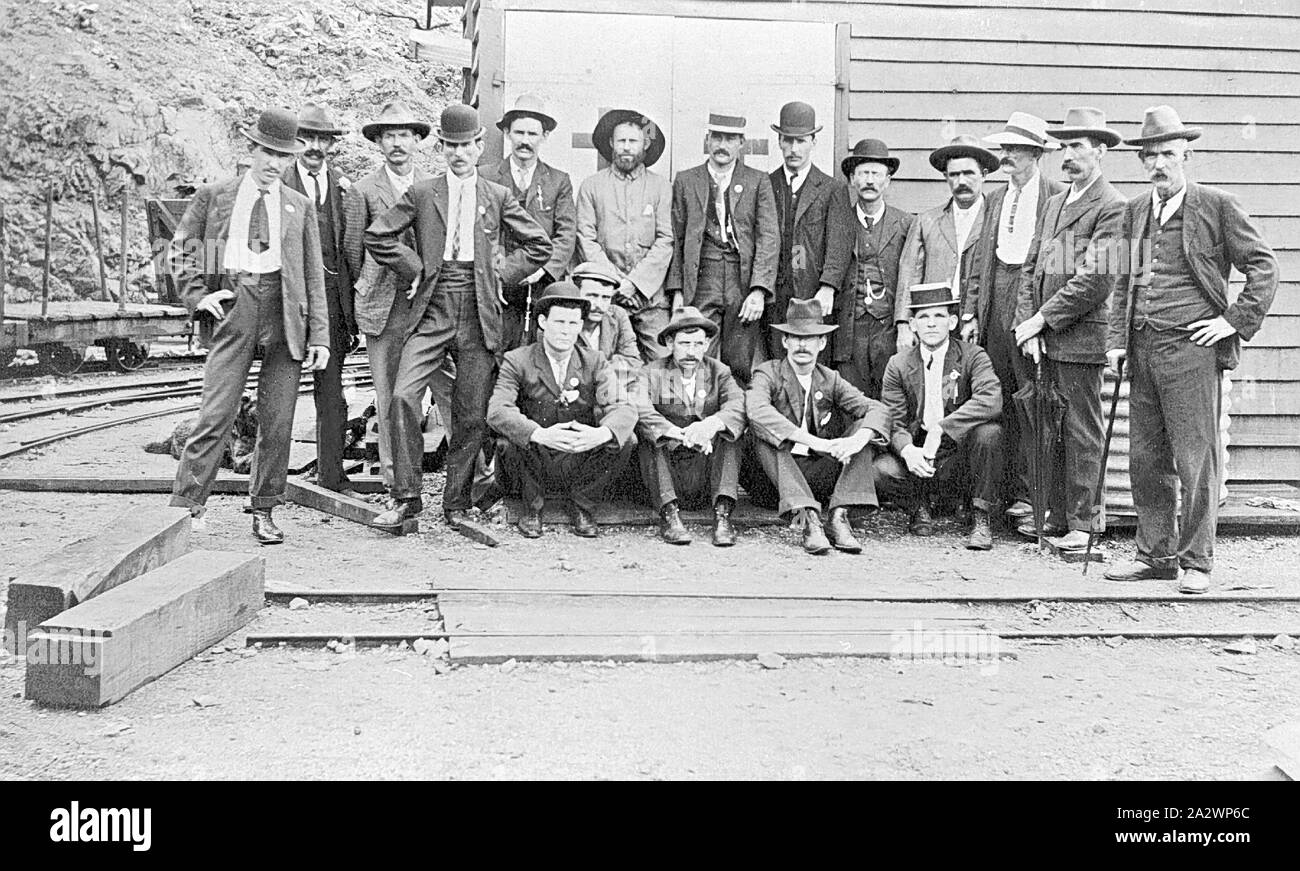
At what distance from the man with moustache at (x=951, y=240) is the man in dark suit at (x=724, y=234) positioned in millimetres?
781

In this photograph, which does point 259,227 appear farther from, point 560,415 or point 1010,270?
point 1010,270

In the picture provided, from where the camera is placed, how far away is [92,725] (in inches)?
133

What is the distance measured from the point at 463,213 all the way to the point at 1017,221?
10.1 feet

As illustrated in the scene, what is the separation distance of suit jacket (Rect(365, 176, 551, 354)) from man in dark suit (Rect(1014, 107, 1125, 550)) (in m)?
2.75

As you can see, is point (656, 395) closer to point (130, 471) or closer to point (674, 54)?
point (674, 54)

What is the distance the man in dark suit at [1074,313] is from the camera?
5.98 metres

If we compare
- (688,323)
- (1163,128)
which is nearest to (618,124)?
(688,323)

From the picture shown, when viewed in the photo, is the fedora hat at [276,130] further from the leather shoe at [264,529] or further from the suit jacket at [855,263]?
the suit jacket at [855,263]

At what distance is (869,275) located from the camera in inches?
272

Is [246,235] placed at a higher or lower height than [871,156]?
lower

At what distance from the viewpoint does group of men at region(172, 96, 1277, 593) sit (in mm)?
5508

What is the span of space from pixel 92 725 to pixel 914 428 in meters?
4.49

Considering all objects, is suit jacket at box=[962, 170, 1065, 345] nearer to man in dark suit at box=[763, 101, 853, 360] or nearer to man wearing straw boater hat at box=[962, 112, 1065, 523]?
man wearing straw boater hat at box=[962, 112, 1065, 523]

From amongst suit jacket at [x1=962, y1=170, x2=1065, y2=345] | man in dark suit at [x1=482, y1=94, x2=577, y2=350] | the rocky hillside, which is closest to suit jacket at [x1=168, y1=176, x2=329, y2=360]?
man in dark suit at [x1=482, y1=94, x2=577, y2=350]
